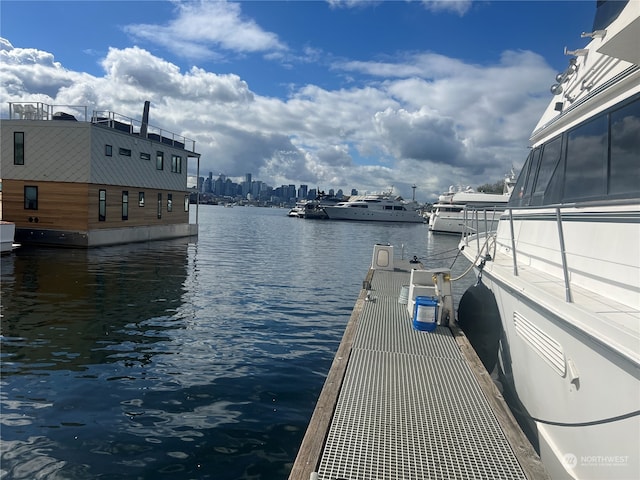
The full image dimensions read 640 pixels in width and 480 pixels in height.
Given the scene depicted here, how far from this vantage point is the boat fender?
6836 mm

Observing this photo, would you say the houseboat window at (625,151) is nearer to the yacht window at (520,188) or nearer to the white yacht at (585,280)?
the white yacht at (585,280)

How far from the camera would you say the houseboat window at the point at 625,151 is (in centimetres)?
435

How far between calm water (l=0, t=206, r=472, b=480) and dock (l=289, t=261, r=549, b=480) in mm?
1033

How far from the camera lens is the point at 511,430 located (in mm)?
4102

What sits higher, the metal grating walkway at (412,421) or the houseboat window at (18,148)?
the houseboat window at (18,148)

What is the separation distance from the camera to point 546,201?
6.44 m

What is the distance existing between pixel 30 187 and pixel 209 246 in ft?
30.5

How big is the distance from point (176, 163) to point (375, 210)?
57372 millimetres

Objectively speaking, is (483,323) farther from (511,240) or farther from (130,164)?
(130,164)

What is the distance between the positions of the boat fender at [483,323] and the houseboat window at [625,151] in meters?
2.67

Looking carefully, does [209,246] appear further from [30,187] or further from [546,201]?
[546,201]

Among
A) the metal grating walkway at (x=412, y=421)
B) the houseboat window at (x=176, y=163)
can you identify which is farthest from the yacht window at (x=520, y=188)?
the houseboat window at (x=176, y=163)

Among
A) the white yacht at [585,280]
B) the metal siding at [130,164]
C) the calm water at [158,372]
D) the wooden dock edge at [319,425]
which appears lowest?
the calm water at [158,372]

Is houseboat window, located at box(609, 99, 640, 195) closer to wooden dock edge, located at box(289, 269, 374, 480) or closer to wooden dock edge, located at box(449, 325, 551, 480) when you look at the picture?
wooden dock edge, located at box(449, 325, 551, 480)
